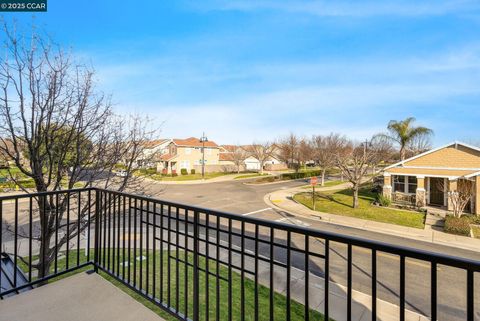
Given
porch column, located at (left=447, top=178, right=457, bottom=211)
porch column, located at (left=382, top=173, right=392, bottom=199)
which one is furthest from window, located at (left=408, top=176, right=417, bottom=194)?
porch column, located at (left=447, top=178, right=457, bottom=211)

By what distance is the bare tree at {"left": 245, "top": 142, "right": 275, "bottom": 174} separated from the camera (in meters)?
43.8

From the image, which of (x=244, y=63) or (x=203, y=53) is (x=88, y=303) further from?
(x=244, y=63)

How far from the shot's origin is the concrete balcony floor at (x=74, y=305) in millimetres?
2287

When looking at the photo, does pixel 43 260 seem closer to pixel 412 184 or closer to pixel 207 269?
pixel 207 269

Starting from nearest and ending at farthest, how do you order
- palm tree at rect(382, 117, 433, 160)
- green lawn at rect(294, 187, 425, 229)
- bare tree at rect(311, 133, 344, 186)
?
green lawn at rect(294, 187, 425, 229) < palm tree at rect(382, 117, 433, 160) < bare tree at rect(311, 133, 344, 186)

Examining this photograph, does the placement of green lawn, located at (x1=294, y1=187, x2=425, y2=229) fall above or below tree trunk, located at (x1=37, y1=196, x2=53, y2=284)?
below

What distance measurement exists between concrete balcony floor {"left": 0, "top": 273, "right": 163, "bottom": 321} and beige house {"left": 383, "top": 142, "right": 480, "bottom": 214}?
1806 cm

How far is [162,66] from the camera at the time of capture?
36.1ft

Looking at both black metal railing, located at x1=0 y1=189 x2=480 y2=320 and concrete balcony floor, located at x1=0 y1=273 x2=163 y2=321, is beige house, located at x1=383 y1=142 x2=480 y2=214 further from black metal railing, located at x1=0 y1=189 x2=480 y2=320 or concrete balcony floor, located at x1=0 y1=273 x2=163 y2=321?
concrete balcony floor, located at x1=0 y1=273 x2=163 y2=321

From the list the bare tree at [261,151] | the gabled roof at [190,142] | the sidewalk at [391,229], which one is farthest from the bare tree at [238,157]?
the sidewalk at [391,229]

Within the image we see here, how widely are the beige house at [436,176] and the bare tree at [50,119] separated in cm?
1832

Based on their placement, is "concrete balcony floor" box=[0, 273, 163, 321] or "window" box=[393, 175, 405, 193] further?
"window" box=[393, 175, 405, 193]

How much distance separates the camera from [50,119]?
15.1ft

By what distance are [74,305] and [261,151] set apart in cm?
4243
